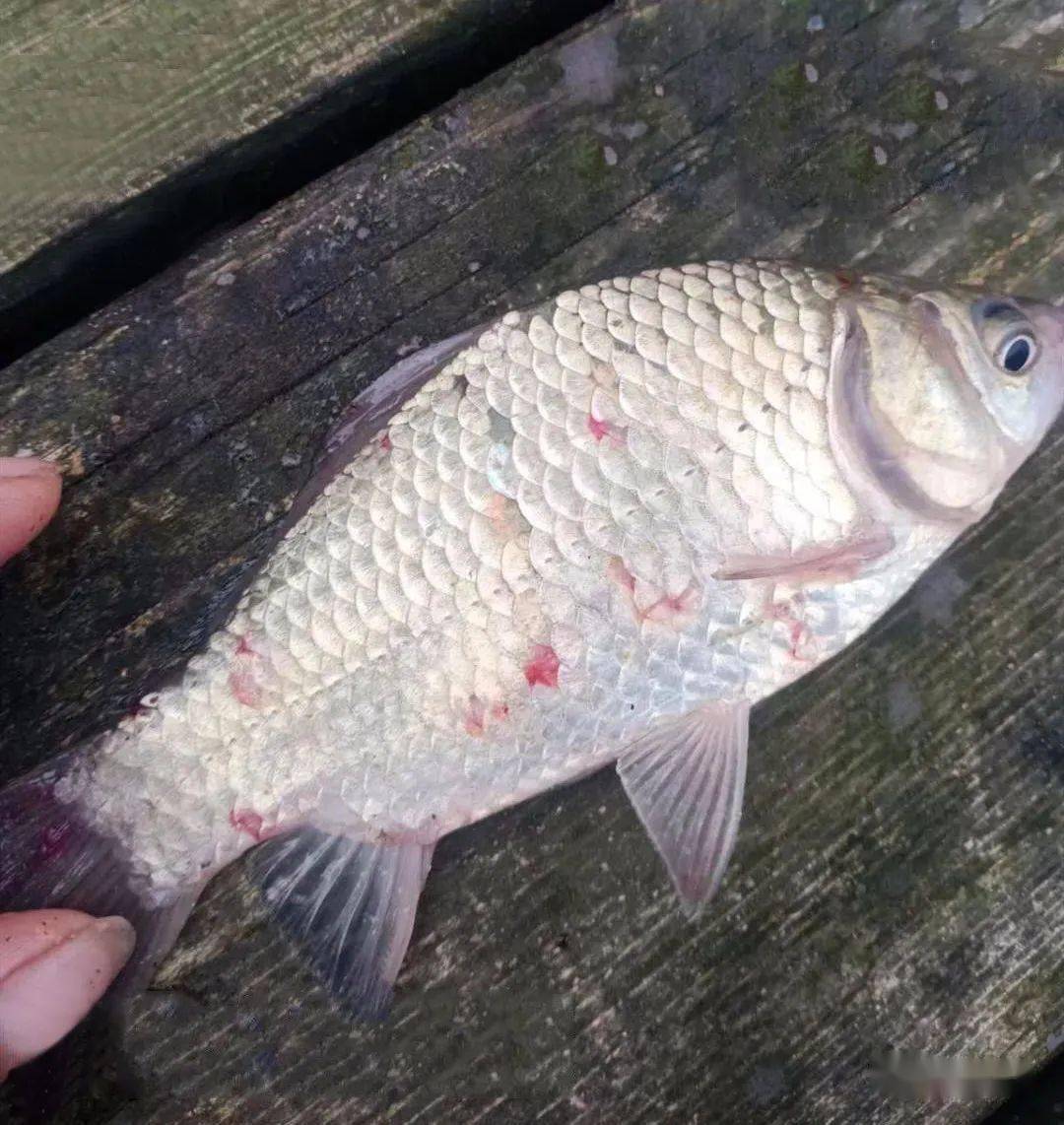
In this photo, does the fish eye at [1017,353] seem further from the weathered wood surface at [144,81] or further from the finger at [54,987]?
the finger at [54,987]

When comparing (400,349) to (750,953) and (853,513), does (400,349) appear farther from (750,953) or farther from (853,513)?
(750,953)

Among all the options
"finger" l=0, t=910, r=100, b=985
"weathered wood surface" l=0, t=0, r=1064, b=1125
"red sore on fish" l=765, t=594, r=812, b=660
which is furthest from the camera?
"weathered wood surface" l=0, t=0, r=1064, b=1125

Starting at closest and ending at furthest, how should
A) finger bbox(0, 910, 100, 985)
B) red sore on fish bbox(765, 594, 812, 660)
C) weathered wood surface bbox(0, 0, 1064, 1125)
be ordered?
finger bbox(0, 910, 100, 985)
red sore on fish bbox(765, 594, 812, 660)
weathered wood surface bbox(0, 0, 1064, 1125)

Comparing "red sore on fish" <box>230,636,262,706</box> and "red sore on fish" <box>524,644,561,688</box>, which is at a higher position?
"red sore on fish" <box>230,636,262,706</box>

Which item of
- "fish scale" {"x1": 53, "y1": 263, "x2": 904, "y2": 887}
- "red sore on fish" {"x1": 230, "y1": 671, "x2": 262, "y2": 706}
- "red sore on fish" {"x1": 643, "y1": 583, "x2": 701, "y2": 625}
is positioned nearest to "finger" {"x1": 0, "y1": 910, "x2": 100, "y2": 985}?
"fish scale" {"x1": 53, "y1": 263, "x2": 904, "y2": 887}

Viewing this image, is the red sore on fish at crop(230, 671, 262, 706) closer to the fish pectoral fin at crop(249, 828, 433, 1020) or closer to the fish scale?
the fish scale

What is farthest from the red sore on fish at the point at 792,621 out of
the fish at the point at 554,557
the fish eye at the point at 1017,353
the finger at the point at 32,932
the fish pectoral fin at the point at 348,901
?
the finger at the point at 32,932
